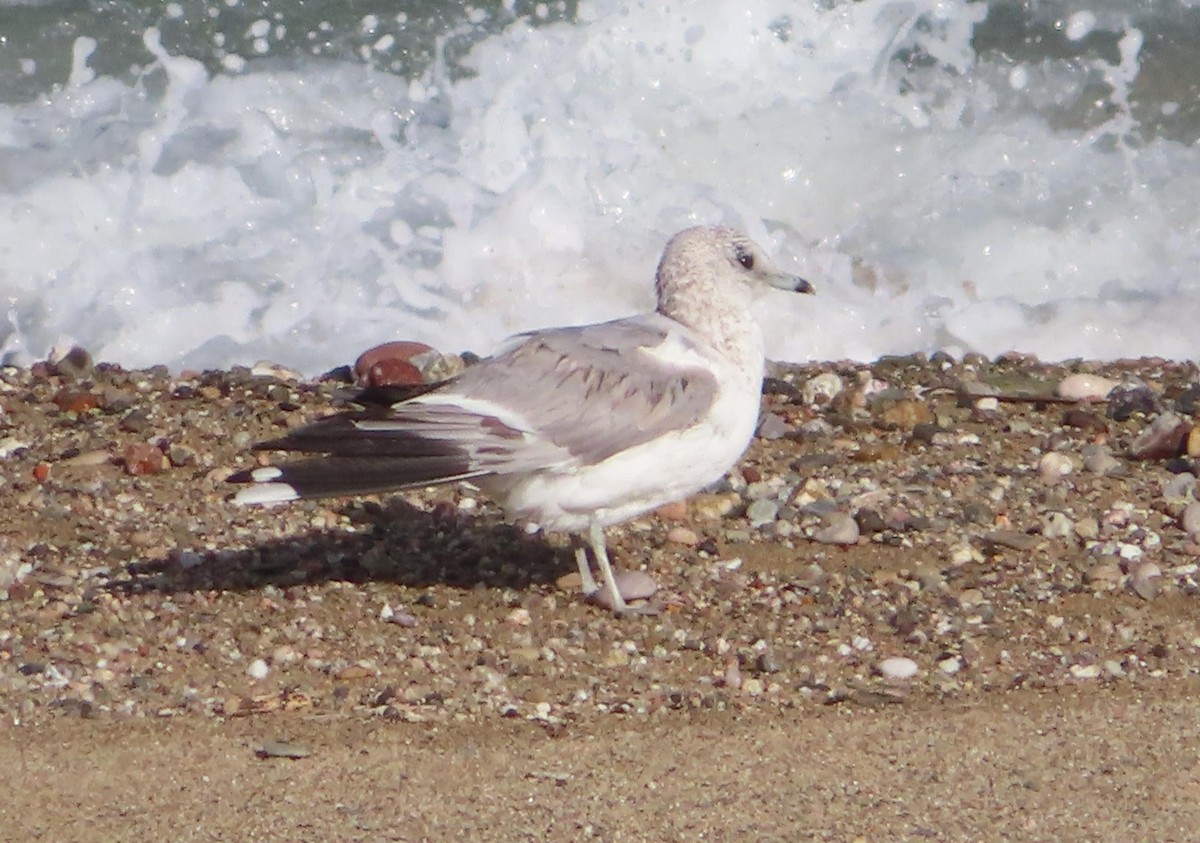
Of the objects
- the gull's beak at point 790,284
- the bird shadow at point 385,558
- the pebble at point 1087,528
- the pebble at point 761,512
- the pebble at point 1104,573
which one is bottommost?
the bird shadow at point 385,558

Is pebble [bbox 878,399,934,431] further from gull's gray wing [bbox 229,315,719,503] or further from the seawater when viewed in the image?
gull's gray wing [bbox 229,315,719,503]

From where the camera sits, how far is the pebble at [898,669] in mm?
4250

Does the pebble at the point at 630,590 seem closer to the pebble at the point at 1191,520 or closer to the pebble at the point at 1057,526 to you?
the pebble at the point at 1057,526

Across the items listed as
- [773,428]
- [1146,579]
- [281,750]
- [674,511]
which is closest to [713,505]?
[674,511]

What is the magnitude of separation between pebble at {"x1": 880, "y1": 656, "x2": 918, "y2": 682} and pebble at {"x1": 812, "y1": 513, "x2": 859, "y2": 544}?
722 millimetres

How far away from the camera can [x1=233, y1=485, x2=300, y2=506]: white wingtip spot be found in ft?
13.9

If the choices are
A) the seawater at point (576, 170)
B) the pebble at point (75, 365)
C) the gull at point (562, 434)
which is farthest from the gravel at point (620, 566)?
the seawater at point (576, 170)

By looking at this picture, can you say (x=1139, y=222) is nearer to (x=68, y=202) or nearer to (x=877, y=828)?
(x=68, y=202)

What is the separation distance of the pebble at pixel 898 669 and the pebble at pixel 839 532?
0.72 metres

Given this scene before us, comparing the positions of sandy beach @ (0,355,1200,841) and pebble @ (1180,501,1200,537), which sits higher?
pebble @ (1180,501,1200,537)

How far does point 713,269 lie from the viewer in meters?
4.86

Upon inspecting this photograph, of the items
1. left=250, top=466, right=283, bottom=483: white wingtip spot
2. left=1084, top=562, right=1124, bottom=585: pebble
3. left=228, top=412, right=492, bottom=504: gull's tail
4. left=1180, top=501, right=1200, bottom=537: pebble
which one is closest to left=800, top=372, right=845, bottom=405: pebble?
left=1180, top=501, right=1200, bottom=537: pebble

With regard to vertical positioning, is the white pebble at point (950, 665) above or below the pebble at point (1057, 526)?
below

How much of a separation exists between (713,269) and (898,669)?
119 cm
